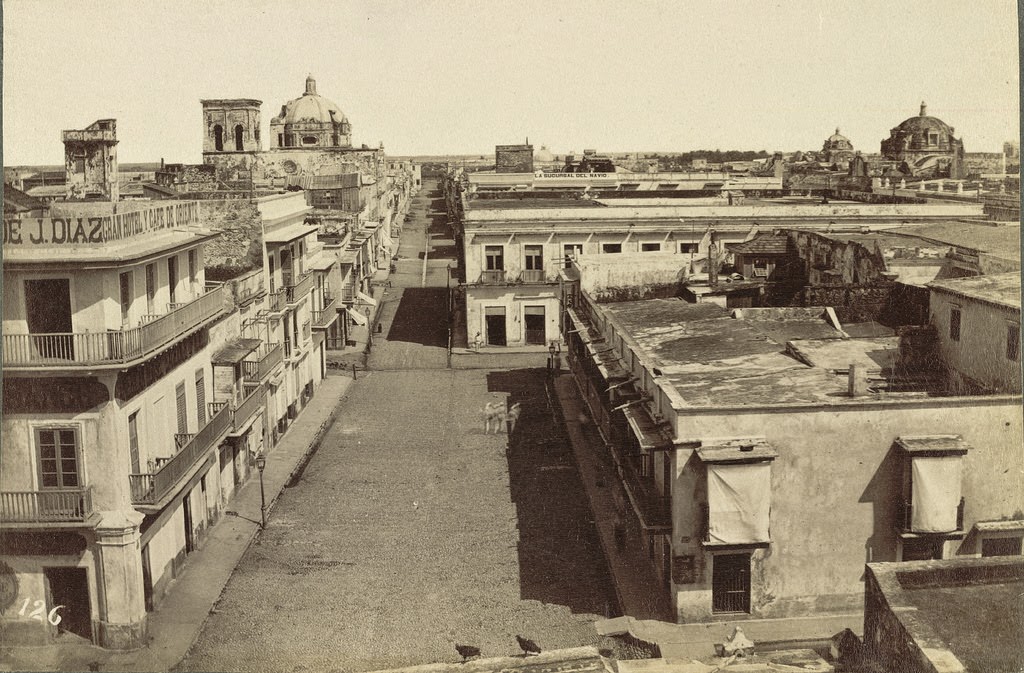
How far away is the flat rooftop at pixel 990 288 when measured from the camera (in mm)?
20380

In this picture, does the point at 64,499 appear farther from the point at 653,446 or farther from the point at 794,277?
the point at 794,277

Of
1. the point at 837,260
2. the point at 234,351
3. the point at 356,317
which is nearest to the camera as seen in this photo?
the point at 234,351

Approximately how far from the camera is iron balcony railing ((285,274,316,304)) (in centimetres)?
3438

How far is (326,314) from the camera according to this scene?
40.7 meters

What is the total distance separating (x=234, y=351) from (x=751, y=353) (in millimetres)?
13380

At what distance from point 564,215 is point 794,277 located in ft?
42.6

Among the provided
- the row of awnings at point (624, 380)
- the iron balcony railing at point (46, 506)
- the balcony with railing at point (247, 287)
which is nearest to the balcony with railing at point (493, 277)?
the row of awnings at point (624, 380)

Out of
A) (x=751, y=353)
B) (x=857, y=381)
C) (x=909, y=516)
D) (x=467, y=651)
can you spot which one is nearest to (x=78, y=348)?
(x=467, y=651)

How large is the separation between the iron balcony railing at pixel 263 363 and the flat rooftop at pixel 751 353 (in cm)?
1026

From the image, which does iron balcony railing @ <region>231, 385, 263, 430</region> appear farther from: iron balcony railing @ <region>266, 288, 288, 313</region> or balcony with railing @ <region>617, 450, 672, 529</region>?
balcony with railing @ <region>617, 450, 672, 529</region>

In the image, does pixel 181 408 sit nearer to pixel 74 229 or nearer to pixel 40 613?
pixel 40 613

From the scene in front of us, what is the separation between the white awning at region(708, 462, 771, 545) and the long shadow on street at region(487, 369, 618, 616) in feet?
10.3

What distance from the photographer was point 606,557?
22.5 meters

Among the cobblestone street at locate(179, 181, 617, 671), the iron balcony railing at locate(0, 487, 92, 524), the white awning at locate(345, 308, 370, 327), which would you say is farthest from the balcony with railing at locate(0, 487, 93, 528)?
the white awning at locate(345, 308, 370, 327)
